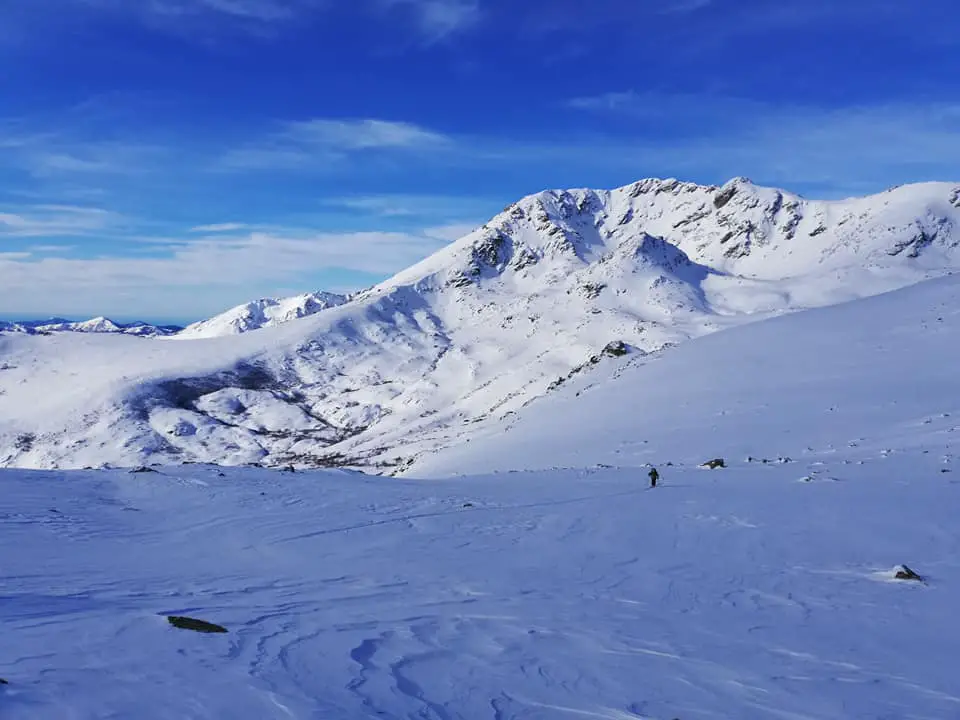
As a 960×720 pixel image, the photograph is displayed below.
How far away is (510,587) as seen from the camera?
1316 cm

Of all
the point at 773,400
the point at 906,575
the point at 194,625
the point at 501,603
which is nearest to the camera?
the point at 194,625

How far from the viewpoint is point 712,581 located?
1316cm

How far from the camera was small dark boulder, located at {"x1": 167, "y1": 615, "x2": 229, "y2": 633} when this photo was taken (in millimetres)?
9836

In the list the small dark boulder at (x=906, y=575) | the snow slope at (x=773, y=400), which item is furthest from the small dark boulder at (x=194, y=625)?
the snow slope at (x=773, y=400)

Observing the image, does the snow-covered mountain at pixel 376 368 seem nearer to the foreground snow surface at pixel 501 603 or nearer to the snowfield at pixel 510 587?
the snowfield at pixel 510 587

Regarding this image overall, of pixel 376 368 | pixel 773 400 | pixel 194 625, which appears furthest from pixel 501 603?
pixel 376 368

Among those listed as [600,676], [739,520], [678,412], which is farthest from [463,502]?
[678,412]

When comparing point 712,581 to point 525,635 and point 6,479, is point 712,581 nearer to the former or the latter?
point 525,635

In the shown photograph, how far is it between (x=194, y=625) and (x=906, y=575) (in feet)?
41.0

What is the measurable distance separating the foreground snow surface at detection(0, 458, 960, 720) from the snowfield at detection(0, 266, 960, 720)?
0.19 ft

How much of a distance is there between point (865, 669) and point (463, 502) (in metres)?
14.8

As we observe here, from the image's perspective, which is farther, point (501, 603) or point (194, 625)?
point (501, 603)

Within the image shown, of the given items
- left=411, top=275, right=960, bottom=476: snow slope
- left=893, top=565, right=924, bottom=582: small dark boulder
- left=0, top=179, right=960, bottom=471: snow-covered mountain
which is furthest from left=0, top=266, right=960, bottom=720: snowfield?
left=0, top=179, right=960, bottom=471: snow-covered mountain

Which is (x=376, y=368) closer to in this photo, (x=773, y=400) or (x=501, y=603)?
(x=773, y=400)
